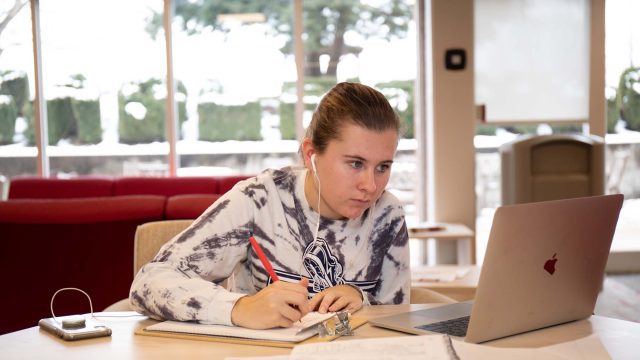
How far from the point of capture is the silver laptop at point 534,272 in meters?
1.25

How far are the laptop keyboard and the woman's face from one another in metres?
0.33

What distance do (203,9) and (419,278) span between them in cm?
399

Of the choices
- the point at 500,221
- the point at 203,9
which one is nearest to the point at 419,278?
the point at 500,221

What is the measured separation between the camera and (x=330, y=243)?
5.86ft

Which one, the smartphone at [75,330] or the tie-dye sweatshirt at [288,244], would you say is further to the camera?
the tie-dye sweatshirt at [288,244]

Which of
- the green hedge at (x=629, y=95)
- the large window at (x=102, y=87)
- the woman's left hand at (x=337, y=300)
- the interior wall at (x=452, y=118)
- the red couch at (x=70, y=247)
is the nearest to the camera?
the woman's left hand at (x=337, y=300)

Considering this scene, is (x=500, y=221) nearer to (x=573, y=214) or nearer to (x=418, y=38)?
(x=573, y=214)

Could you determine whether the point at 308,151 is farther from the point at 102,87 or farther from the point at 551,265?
the point at 102,87

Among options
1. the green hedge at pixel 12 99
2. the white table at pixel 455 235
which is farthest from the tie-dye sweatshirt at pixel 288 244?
the green hedge at pixel 12 99

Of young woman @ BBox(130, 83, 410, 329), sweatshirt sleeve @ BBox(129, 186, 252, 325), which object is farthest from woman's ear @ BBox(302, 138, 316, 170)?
sweatshirt sleeve @ BBox(129, 186, 252, 325)

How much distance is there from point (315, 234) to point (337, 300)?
27 cm

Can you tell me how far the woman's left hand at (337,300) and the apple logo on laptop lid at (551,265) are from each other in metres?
0.42

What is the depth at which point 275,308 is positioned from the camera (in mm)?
1371

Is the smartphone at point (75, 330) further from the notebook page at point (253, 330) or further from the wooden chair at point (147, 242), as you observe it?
the wooden chair at point (147, 242)
